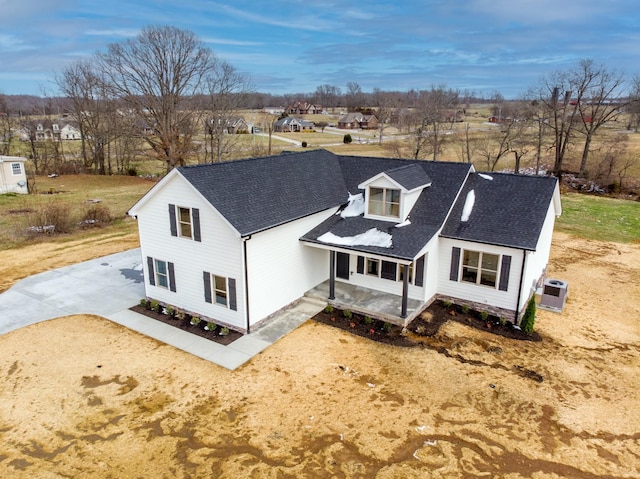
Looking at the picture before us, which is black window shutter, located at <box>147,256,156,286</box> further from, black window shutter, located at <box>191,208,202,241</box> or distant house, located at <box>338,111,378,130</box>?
distant house, located at <box>338,111,378,130</box>

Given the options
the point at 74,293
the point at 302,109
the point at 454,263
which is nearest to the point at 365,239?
the point at 454,263

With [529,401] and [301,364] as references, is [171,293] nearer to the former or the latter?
[301,364]

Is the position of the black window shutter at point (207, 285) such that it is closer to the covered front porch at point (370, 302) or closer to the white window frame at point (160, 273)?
the white window frame at point (160, 273)

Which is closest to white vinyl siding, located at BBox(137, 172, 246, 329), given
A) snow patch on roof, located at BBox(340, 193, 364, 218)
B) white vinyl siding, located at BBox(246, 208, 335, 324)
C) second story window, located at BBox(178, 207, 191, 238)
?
second story window, located at BBox(178, 207, 191, 238)

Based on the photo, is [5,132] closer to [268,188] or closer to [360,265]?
[268,188]

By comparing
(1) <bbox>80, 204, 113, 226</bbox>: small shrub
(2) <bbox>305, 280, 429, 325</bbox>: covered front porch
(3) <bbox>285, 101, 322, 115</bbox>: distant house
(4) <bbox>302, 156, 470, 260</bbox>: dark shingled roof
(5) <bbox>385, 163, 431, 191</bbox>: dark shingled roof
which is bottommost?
(2) <bbox>305, 280, 429, 325</bbox>: covered front porch

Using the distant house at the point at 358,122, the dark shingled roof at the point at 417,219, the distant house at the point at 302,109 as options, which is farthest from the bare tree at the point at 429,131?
the distant house at the point at 302,109
